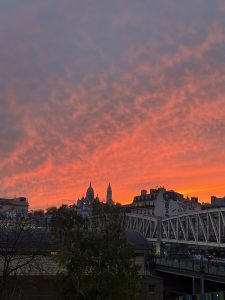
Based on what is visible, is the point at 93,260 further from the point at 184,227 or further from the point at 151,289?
the point at 184,227

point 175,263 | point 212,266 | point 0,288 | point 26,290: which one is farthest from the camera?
point 175,263

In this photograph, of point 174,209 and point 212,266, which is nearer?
point 212,266

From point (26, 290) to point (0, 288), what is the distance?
1782 centimetres

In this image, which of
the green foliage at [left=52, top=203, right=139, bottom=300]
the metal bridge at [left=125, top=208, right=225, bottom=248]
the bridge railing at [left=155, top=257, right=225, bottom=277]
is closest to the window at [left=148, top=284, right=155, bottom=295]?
the bridge railing at [left=155, top=257, right=225, bottom=277]

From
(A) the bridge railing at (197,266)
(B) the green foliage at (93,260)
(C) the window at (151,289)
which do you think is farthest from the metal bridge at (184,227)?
(B) the green foliage at (93,260)

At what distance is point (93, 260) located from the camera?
91.6ft

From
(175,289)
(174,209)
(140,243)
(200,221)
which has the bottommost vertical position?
(175,289)

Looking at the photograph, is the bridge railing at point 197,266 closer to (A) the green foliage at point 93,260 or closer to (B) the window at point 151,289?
(B) the window at point 151,289

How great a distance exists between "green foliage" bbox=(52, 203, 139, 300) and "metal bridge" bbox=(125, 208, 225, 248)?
2369 inches

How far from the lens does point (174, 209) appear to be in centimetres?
19038

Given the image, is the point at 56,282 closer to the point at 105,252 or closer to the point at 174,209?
the point at 105,252

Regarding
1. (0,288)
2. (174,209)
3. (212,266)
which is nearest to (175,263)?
(212,266)

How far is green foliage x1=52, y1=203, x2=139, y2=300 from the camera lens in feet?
90.4

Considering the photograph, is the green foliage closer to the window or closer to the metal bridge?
the window
